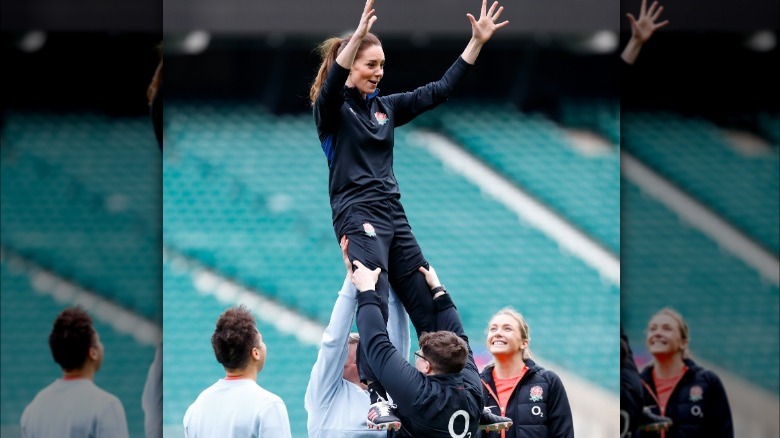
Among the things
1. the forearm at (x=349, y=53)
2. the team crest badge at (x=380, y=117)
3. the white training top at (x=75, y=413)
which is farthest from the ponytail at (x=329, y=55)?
the white training top at (x=75, y=413)

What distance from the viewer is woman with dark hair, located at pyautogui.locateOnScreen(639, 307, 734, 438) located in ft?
17.3

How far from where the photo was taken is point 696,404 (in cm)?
531

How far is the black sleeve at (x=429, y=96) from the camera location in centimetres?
463

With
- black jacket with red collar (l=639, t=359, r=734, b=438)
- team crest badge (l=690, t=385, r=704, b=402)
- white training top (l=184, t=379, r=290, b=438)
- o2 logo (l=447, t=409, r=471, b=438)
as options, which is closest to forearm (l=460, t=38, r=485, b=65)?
o2 logo (l=447, t=409, r=471, b=438)

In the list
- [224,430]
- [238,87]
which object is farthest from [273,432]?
[238,87]

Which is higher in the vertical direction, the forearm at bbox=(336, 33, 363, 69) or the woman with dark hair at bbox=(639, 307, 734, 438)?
the forearm at bbox=(336, 33, 363, 69)

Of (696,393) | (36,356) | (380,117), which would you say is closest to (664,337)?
(696,393)

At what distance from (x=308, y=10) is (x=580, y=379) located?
3348mm

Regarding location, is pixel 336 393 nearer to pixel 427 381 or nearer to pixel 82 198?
pixel 427 381

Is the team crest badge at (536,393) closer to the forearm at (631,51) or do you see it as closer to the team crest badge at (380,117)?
the team crest badge at (380,117)

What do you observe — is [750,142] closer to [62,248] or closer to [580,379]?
[580,379]

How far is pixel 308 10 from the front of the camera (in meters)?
7.26

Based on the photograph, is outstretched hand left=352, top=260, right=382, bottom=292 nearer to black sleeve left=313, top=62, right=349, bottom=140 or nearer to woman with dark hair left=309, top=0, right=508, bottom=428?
woman with dark hair left=309, top=0, right=508, bottom=428

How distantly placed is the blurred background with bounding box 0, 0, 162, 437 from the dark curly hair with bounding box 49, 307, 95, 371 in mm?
235
